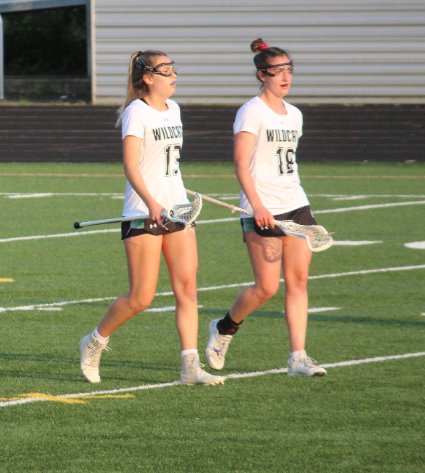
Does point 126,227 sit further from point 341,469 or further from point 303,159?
point 303,159

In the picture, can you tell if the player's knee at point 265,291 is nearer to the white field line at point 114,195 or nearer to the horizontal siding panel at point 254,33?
the white field line at point 114,195

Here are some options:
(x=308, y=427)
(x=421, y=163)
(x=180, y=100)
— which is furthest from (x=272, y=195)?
(x=180, y=100)

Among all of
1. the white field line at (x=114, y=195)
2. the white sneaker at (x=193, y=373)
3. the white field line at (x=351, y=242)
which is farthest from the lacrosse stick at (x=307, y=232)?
the white field line at (x=114, y=195)

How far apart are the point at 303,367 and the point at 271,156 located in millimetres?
1269

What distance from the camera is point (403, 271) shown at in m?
9.89

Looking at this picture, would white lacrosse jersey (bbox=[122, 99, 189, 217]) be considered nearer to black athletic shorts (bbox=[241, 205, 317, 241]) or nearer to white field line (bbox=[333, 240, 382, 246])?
black athletic shorts (bbox=[241, 205, 317, 241])

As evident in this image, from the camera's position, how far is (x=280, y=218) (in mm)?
5820

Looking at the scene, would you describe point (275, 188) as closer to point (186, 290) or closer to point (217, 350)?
point (186, 290)

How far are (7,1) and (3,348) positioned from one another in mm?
31049

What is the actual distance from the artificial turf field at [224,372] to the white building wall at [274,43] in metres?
17.1

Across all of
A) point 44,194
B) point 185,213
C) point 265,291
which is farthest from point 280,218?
point 44,194

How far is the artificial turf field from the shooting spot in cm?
437

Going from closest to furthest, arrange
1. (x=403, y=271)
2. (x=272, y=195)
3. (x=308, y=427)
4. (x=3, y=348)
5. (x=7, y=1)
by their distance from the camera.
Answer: (x=308, y=427), (x=272, y=195), (x=3, y=348), (x=403, y=271), (x=7, y=1)

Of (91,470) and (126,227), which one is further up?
(126,227)
